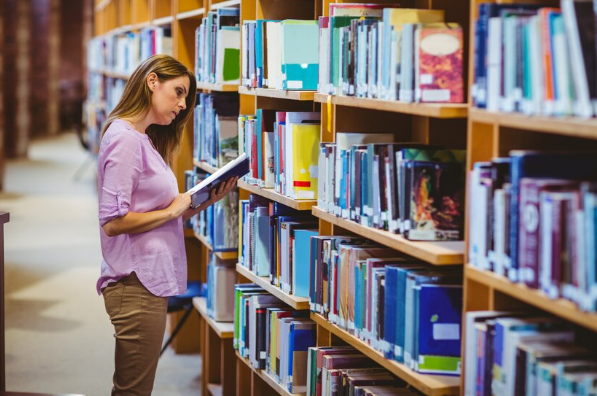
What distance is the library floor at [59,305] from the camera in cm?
520

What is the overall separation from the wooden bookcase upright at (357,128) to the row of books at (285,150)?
59mm

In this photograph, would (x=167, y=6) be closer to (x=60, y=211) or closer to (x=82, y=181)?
(x=60, y=211)

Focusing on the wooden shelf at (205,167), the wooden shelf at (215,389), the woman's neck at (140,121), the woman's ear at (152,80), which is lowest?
the wooden shelf at (215,389)

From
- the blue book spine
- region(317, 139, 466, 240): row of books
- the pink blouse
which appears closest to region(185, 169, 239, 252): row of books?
the pink blouse

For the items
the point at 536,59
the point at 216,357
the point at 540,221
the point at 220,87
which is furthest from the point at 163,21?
the point at 540,221

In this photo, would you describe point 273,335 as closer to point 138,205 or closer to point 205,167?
point 138,205

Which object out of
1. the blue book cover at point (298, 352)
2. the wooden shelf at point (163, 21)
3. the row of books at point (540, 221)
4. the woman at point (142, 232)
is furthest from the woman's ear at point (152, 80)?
the wooden shelf at point (163, 21)

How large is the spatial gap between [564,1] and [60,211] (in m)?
9.58

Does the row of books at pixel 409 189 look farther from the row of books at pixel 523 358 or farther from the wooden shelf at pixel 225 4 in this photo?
the wooden shelf at pixel 225 4

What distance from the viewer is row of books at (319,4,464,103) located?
2.56m

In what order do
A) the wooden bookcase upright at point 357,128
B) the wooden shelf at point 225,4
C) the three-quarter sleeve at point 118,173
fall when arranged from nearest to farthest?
1. the wooden bookcase upright at point 357,128
2. the three-quarter sleeve at point 118,173
3. the wooden shelf at point 225,4

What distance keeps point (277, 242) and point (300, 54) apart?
796mm

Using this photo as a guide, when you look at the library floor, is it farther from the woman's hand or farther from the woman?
→ the woman's hand

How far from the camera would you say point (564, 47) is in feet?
6.59
